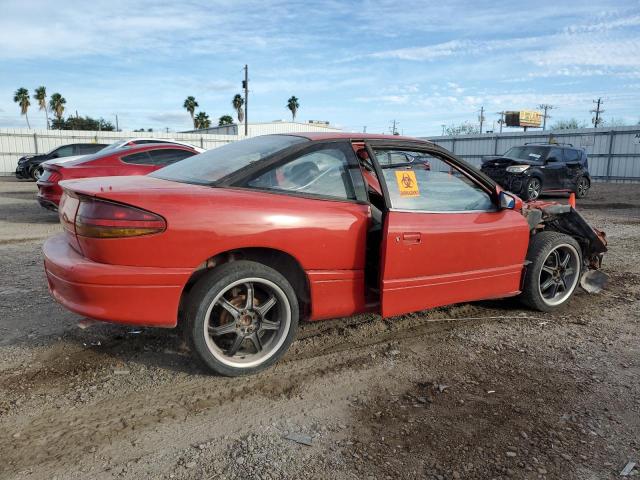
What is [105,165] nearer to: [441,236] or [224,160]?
[224,160]

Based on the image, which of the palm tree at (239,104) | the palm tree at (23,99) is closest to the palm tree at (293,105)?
the palm tree at (239,104)

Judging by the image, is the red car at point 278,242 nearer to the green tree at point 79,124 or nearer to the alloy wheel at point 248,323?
the alloy wheel at point 248,323

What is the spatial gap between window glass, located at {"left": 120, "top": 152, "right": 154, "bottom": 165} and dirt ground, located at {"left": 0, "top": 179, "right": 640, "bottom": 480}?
4683 mm

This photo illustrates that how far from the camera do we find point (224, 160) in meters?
3.46

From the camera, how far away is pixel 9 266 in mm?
5602

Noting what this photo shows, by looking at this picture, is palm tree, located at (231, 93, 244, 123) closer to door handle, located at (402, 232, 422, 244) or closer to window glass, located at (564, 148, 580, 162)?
window glass, located at (564, 148, 580, 162)

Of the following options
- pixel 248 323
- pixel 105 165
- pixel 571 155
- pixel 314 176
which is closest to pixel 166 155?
pixel 105 165

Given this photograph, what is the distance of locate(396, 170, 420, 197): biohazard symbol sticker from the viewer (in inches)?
142

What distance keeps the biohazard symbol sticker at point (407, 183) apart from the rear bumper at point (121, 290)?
1.66 meters

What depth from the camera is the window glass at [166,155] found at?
8.88m

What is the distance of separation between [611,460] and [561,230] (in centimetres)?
292

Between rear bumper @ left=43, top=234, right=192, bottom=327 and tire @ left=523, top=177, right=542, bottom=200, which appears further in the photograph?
tire @ left=523, top=177, right=542, bottom=200

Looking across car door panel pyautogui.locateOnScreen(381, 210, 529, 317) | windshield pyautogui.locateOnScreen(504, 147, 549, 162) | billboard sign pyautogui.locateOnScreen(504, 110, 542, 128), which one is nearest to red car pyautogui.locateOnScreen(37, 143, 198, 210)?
car door panel pyautogui.locateOnScreen(381, 210, 529, 317)

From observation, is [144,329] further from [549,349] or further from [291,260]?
[549,349]
